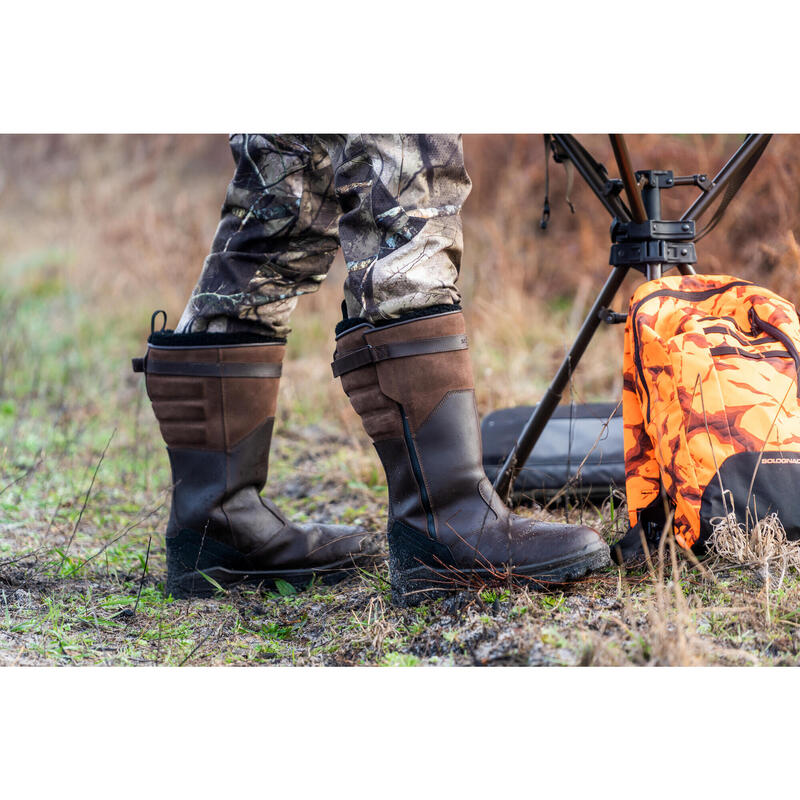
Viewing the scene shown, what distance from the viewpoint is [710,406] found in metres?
1.74

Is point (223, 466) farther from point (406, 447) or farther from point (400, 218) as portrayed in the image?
point (400, 218)

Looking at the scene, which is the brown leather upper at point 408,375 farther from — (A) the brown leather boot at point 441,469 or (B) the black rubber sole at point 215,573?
(B) the black rubber sole at point 215,573

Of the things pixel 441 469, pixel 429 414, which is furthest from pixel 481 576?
pixel 429 414

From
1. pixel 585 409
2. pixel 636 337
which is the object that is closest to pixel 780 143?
pixel 585 409

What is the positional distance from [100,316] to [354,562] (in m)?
4.12

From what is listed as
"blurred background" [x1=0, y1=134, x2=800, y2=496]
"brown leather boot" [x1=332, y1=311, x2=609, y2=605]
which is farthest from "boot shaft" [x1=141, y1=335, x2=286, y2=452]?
"blurred background" [x1=0, y1=134, x2=800, y2=496]

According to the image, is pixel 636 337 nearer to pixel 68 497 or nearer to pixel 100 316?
pixel 68 497

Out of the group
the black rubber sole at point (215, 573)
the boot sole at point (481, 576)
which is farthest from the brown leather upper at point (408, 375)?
the black rubber sole at point (215, 573)

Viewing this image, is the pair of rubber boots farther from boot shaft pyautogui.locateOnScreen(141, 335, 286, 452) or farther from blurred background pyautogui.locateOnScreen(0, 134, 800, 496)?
blurred background pyautogui.locateOnScreen(0, 134, 800, 496)

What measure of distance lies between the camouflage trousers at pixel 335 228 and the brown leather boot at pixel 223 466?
0.08 m

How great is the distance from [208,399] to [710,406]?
1136 millimetres

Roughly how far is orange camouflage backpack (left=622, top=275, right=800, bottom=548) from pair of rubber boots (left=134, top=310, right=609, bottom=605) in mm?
258

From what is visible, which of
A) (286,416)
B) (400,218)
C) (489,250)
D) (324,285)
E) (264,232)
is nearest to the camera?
(400,218)

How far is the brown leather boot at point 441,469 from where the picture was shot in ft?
5.41
